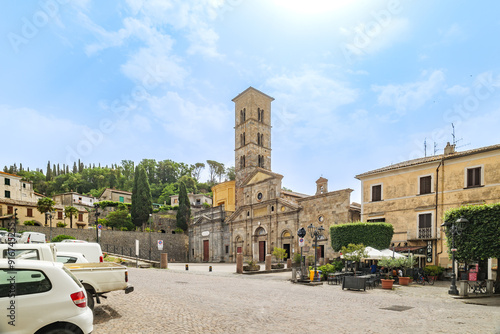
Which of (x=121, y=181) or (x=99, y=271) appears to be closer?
(x=99, y=271)

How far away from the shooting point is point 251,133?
5338 cm

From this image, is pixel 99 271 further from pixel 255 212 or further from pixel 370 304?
pixel 255 212

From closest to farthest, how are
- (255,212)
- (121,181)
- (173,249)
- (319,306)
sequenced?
(319,306) → (255,212) → (173,249) → (121,181)

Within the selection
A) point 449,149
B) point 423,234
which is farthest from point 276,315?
point 449,149

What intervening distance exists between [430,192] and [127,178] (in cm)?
9214

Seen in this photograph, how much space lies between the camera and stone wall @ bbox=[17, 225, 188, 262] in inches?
1769

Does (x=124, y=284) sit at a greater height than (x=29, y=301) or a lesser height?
lesser

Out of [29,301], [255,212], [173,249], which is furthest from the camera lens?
[173,249]

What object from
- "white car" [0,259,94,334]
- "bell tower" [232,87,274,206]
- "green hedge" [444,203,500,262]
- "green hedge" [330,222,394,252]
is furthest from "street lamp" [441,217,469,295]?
"bell tower" [232,87,274,206]

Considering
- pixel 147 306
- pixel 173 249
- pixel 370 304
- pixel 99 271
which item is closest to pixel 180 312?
pixel 147 306

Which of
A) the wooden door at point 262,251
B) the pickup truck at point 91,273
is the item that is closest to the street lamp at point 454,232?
the pickup truck at point 91,273

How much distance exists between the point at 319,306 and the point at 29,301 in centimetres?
916

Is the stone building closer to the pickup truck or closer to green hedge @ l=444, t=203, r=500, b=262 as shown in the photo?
green hedge @ l=444, t=203, r=500, b=262

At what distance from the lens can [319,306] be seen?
11562 mm
